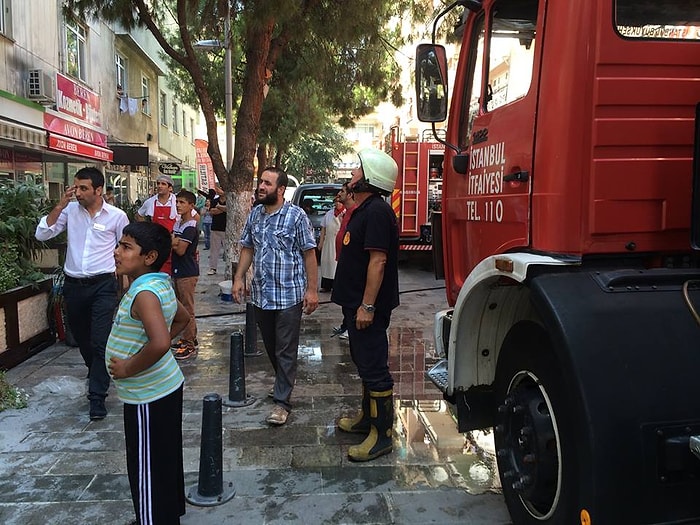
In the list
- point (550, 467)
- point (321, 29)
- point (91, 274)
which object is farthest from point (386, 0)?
point (550, 467)

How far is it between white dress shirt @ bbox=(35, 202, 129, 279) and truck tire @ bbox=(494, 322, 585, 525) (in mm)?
3103

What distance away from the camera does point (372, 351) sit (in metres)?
3.64

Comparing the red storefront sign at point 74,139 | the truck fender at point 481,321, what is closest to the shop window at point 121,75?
the red storefront sign at point 74,139

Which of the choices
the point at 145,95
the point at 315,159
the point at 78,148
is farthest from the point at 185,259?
the point at 315,159

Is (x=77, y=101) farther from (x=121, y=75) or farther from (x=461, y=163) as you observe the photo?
(x=461, y=163)

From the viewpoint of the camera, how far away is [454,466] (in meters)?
3.65

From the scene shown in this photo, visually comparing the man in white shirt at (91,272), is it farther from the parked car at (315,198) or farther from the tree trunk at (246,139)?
the parked car at (315,198)

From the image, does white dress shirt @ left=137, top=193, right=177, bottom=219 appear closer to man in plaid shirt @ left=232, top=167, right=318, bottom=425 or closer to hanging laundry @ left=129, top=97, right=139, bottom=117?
man in plaid shirt @ left=232, top=167, right=318, bottom=425

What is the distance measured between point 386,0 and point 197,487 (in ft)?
26.8

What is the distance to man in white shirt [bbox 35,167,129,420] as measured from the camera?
432 centimetres

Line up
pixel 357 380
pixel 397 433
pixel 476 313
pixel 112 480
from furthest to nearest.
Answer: pixel 357 380 < pixel 397 433 < pixel 112 480 < pixel 476 313

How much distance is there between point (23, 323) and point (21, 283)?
1.43ft

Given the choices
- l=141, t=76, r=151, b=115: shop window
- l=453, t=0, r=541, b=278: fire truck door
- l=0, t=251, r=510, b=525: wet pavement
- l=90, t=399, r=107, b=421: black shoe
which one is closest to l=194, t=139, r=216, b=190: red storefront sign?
l=141, t=76, r=151, b=115: shop window

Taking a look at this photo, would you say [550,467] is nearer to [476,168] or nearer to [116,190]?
[476,168]
